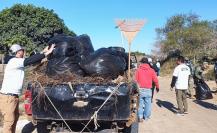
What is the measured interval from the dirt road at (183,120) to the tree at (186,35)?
34.1m

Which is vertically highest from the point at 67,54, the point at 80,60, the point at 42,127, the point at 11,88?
the point at 67,54

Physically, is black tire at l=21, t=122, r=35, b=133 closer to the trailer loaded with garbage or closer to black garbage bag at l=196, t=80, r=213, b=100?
the trailer loaded with garbage

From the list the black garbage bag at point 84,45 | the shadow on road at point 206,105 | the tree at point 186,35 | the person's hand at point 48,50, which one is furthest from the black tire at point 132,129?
the tree at point 186,35

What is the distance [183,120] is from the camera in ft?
40.7

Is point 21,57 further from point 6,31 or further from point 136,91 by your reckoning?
point 6,31

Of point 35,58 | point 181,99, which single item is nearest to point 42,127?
point 35,58

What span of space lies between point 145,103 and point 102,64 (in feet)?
14.2

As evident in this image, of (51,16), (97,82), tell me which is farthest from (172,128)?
(51,16)

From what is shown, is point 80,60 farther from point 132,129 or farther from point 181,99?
point 181,99

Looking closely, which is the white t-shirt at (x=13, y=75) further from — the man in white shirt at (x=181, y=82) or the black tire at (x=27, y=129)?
the man in white shirt at (x=181, y=82)

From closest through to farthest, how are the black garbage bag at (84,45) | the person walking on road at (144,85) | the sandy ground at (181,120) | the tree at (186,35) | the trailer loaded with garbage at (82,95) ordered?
the trailer loaded with garbage at (82,95) → the black garbage bag at (84,45) → the sandy ground at (181,120) → the person walking on road at (144,85) → the tree at (186,35)

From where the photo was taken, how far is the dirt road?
35.6ft

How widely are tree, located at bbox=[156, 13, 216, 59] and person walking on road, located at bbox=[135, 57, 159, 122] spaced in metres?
37.6

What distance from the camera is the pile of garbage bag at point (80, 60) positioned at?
8.32 metres
